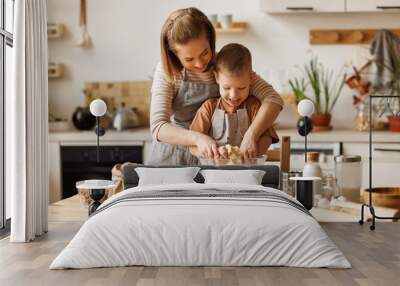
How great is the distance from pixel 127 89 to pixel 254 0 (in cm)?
158

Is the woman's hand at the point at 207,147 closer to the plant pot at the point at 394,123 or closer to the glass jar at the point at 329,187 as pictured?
the glass jar at the point at 329,187

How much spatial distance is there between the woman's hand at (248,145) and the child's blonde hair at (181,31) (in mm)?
501

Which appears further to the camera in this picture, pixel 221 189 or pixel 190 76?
pixel 190 76

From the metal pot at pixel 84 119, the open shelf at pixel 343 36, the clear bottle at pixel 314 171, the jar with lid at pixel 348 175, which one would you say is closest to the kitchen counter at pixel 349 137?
the open shelf at pixel 343 36

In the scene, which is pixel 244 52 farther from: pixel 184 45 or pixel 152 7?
pixel 152 7

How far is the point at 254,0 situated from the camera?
714cm

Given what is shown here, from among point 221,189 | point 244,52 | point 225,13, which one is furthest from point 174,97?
point 225,13

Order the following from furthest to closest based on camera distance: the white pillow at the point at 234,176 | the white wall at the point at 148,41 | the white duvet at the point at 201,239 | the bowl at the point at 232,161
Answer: the white wall at the point at 148,41, the white pillow at the point at 234,176, the bowl at the point at 232,161, the white duvet at the point at 201,239

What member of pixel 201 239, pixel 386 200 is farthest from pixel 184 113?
pixel 386 200

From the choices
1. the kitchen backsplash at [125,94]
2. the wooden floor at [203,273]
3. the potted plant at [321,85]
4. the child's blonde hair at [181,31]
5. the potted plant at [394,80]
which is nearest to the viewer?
the wooden floor at [203,273]

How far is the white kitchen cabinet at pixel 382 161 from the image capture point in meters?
6.36

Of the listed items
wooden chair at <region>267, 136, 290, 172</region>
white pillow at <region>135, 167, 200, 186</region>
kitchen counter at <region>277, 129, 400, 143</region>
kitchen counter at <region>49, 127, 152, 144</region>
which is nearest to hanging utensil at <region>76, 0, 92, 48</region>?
kitchen counter at <region>49, 127, 152, 144</region>

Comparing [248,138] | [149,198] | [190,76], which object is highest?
[190,76]

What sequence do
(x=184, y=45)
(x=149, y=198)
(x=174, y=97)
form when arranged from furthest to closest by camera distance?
(x=174, y=97), (x=184, y=45), (x=149, y=198)
